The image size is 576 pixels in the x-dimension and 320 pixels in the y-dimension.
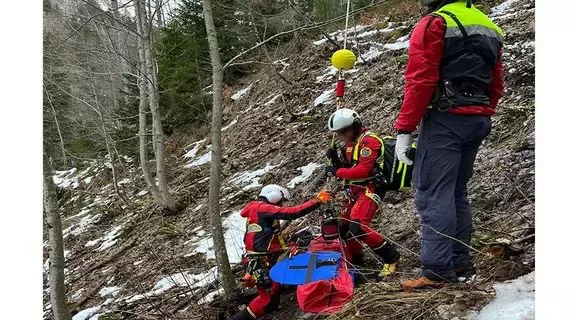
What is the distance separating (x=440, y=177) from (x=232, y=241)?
4.81 meters

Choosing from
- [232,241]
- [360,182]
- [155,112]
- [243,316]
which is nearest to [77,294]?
[232,241]

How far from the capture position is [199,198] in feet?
36.3

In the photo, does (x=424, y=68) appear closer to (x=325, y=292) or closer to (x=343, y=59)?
(x=325, y=292)

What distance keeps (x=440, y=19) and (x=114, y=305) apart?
236 inches

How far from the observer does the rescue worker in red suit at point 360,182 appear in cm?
454

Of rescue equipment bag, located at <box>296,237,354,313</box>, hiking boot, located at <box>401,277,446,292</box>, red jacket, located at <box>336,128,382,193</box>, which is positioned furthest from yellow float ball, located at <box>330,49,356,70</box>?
hiking boot, located at <box>401,277,446,292</box>

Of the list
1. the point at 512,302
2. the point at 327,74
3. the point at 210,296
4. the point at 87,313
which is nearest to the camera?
the point at 512,302

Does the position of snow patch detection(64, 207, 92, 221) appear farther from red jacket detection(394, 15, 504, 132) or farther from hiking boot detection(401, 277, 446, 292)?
red jacket detection(394, 15, 504, 132)

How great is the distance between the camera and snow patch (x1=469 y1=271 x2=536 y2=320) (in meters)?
2.50

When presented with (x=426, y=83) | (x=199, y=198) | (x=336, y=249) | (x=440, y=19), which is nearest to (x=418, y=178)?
(x=426, y=83)

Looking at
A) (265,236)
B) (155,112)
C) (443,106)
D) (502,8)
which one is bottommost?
(265,236)

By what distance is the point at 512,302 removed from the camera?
265 centimetres

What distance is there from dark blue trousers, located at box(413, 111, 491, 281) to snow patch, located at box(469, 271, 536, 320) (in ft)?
1.39

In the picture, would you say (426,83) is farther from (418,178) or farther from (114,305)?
(114,305)
